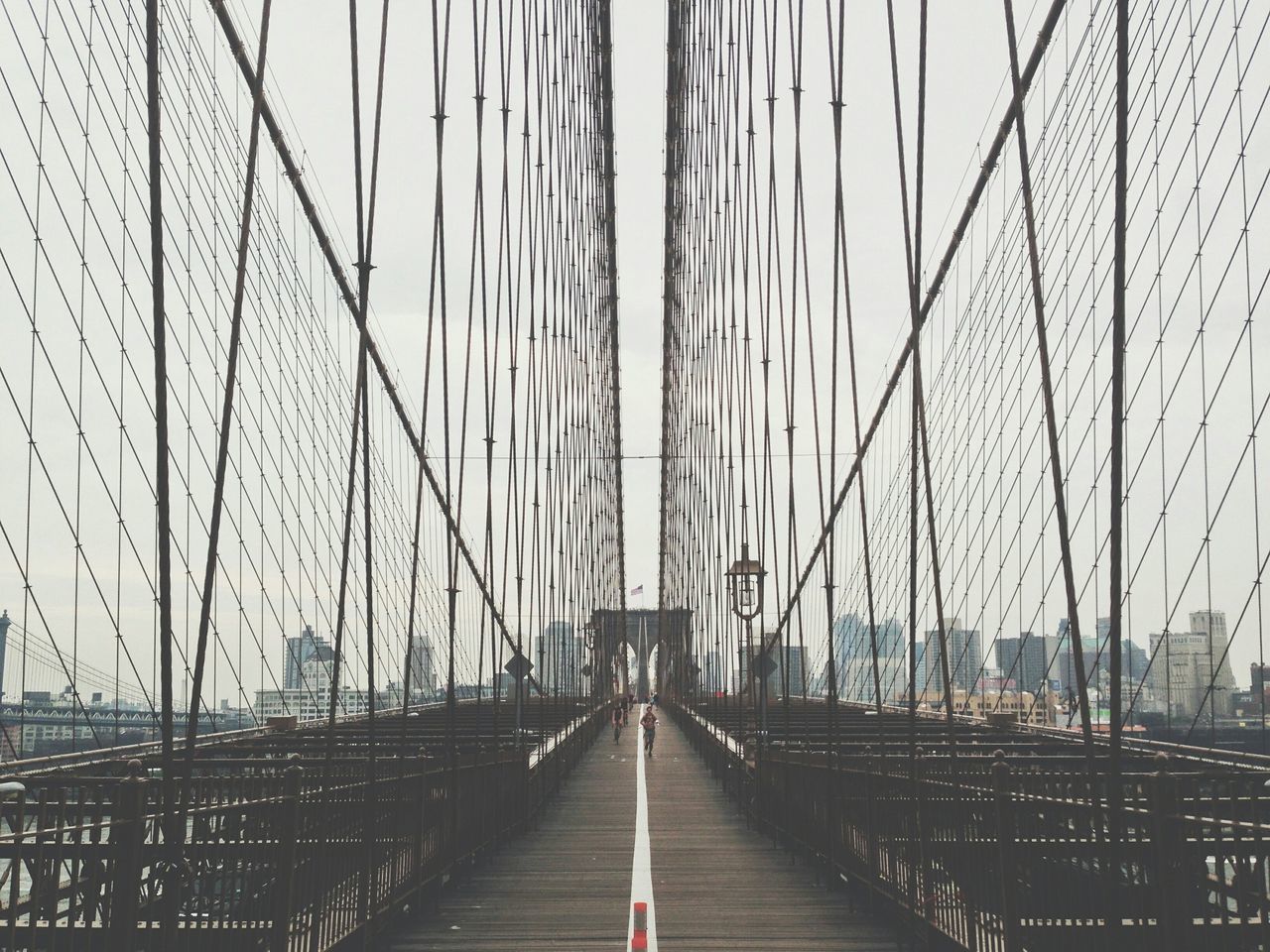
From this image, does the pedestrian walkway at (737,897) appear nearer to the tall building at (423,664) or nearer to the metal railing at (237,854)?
the metal railing at (237,854)

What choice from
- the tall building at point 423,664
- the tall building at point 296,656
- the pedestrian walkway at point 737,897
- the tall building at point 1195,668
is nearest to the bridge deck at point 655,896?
the pedestrian walkway at point 737,897

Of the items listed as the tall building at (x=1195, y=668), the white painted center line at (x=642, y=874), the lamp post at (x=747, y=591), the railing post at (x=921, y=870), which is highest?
the lamp post at (x=747, y=591)

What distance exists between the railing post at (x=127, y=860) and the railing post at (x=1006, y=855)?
2.54 metres

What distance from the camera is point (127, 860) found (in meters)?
3.14

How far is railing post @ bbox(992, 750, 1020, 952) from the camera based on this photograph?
379cm

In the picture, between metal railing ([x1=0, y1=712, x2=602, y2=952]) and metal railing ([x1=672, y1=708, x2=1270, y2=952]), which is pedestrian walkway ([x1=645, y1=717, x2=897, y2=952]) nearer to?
metal railing ([x1=672, y1=708, x2=1270, y2=952])

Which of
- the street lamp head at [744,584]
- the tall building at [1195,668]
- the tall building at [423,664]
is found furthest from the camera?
the tall building at [423,664]

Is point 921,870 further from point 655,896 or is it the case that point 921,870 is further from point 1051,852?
point 655,896

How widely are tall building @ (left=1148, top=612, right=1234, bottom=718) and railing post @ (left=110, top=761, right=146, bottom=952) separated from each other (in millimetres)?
6534

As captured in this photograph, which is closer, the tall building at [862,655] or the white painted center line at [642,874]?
the white painted center line at [642,874]

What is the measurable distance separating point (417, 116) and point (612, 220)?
718 inches

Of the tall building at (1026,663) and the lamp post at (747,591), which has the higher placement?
the lamp post at (747,591)

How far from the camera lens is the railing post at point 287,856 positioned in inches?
156

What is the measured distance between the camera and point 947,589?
53.9ft
